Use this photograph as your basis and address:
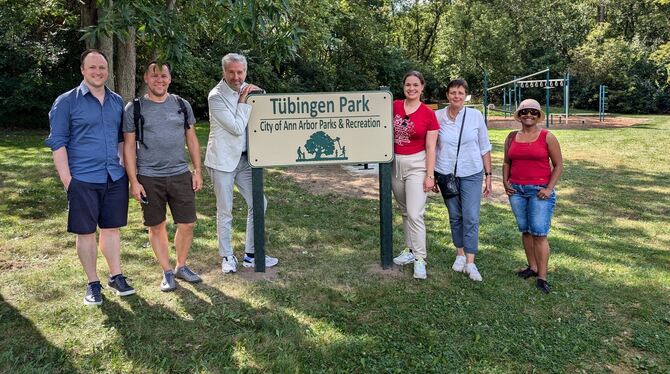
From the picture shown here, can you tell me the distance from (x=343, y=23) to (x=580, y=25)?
17821 mm

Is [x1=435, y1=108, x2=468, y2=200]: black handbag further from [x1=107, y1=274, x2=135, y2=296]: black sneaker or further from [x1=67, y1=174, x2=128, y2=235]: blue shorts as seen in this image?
[x1=107, y1=274, x2=135, y2=296]: black sneaker

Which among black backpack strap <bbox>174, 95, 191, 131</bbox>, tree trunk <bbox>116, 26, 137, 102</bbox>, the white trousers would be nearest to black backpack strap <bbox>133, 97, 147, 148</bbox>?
black backpack strap <bbox>174, 95, 191, 131</bbox>

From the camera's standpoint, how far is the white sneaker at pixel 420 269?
13.1 ft

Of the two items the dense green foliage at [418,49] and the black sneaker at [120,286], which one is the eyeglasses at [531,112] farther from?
the dense green foliage at [418,49]

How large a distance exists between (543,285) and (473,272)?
504 millimetres

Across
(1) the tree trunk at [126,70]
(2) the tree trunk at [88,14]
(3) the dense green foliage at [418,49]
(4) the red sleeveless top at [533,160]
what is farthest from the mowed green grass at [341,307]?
(3) the dense green foliage at [418,49]

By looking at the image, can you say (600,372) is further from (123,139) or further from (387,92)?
(123,139)

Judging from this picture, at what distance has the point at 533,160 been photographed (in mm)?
3760

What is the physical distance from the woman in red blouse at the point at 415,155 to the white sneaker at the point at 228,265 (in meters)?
1.38

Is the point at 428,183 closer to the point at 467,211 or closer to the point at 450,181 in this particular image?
the point at 450,181

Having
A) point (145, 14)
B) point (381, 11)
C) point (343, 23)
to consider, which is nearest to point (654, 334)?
point (145, 14)

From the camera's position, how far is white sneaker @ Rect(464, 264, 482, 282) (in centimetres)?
402

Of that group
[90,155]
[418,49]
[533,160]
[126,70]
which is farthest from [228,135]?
[418,49]

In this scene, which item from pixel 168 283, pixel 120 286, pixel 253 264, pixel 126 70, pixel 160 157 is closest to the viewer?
pixel 160 157
